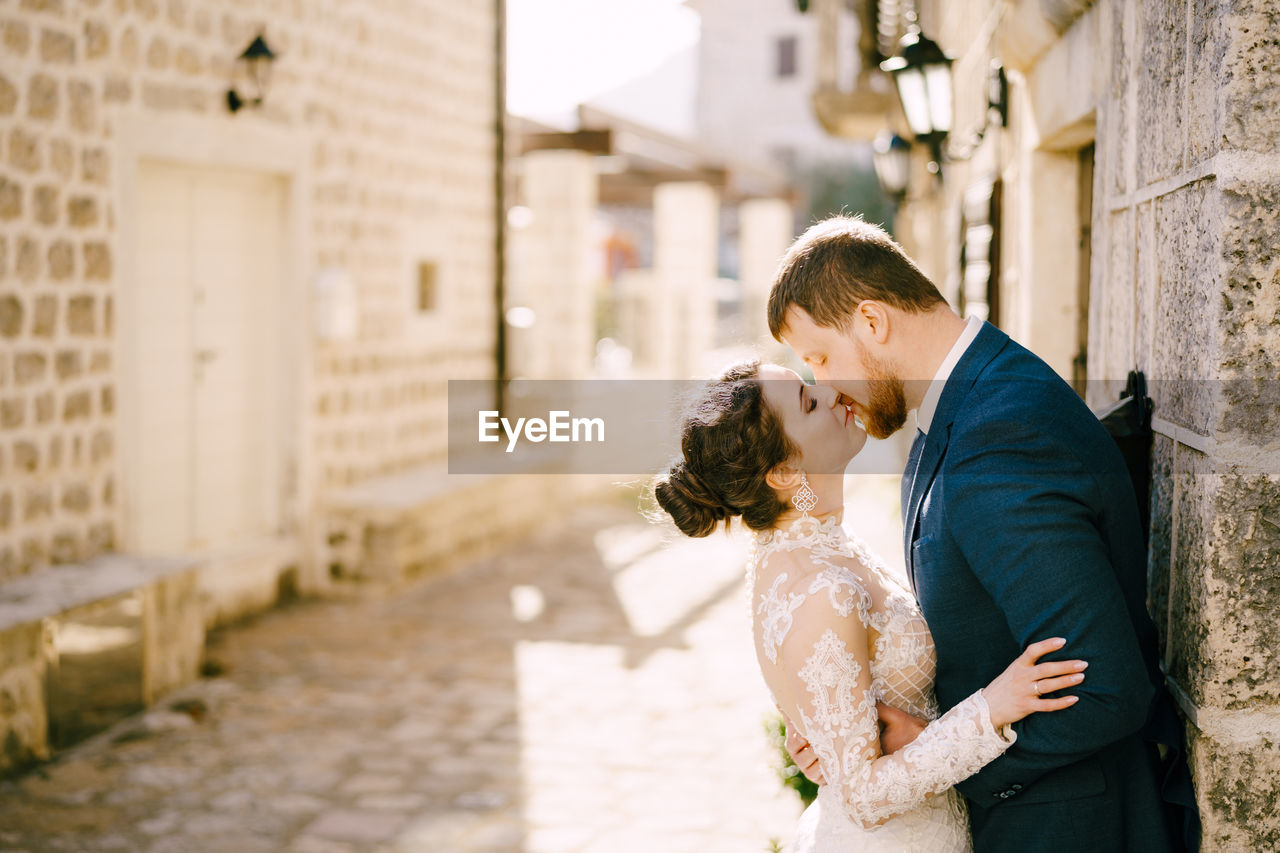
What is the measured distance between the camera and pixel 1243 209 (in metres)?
1.63

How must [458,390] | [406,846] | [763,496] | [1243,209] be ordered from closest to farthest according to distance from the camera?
[1243,209], [763,496], [406,846], [458,390]

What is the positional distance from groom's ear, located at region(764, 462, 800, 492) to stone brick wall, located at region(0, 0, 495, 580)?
13.5ft

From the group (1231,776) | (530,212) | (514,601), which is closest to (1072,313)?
(1231,776)

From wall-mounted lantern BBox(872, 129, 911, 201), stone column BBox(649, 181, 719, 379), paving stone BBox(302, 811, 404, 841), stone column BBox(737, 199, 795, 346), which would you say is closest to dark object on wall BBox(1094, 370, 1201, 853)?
paving stone BBox(302, 811, 404, 841)

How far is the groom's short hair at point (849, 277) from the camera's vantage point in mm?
1844

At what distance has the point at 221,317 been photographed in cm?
675

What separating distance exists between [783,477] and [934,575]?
30cm

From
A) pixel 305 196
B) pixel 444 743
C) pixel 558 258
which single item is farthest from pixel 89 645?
pixel 558 258

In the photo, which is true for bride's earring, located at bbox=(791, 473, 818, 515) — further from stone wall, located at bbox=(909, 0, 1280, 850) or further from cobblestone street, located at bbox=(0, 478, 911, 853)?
cobblestone street, located at bbox=(0, 478, 911, 853)

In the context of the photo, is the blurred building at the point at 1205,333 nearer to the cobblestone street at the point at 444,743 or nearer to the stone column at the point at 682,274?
the cobblestone street at the point at 444,743

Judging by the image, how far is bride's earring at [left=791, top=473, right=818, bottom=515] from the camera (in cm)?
195

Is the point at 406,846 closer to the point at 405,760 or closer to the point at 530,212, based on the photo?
the point at 405,760

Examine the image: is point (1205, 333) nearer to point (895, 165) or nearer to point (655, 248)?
point (895, 165)

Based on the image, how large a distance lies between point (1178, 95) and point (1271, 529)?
672 millimetres
